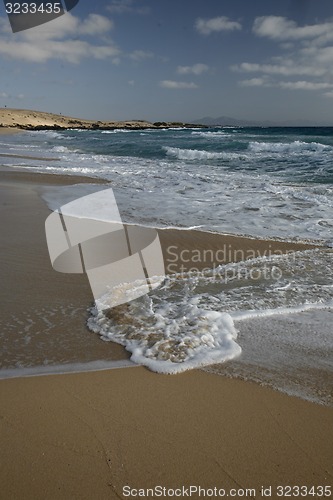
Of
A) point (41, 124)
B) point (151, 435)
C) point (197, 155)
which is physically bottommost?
point (151, 435)

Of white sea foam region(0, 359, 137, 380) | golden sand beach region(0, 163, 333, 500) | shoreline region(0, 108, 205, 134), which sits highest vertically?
shoreline region(0, 108, 205, 134)

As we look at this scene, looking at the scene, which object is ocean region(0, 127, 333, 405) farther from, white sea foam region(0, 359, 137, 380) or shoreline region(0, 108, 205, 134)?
shoreline region(0, 108, 205, 134)

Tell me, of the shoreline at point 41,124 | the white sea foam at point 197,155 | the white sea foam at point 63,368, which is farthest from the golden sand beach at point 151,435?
the shoreline at point 41,124

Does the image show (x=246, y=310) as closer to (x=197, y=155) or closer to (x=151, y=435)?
(x=151, y=435)

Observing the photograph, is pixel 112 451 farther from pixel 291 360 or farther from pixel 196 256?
pixel 196 256

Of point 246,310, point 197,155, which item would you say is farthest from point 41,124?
point 246,310

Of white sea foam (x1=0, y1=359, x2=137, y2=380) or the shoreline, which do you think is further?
the shoreline

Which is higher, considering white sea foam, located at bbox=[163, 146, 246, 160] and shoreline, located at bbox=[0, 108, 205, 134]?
shoreline, located at bbox=[0, 108, 205, 134]

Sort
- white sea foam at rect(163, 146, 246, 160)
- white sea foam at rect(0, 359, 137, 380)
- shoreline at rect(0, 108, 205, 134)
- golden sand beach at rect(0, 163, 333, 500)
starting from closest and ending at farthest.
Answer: golden sand beach at rect(0, 163, 333, 500) → white sea foam at rect(0, 359, 137, 380) → white sea foam at rect(163, 146, 246, 160) → shoreline at rect(0, 108, 205, 134)

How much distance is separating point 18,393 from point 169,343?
105 cm

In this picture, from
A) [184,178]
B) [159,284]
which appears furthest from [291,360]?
[184,178]

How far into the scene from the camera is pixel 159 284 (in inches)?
157

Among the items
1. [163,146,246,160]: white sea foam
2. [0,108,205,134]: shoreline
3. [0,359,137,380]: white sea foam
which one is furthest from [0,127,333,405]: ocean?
[0,108,205,134]: shoreline

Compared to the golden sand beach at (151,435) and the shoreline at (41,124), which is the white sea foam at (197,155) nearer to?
the golden sand beach at (151,435)
